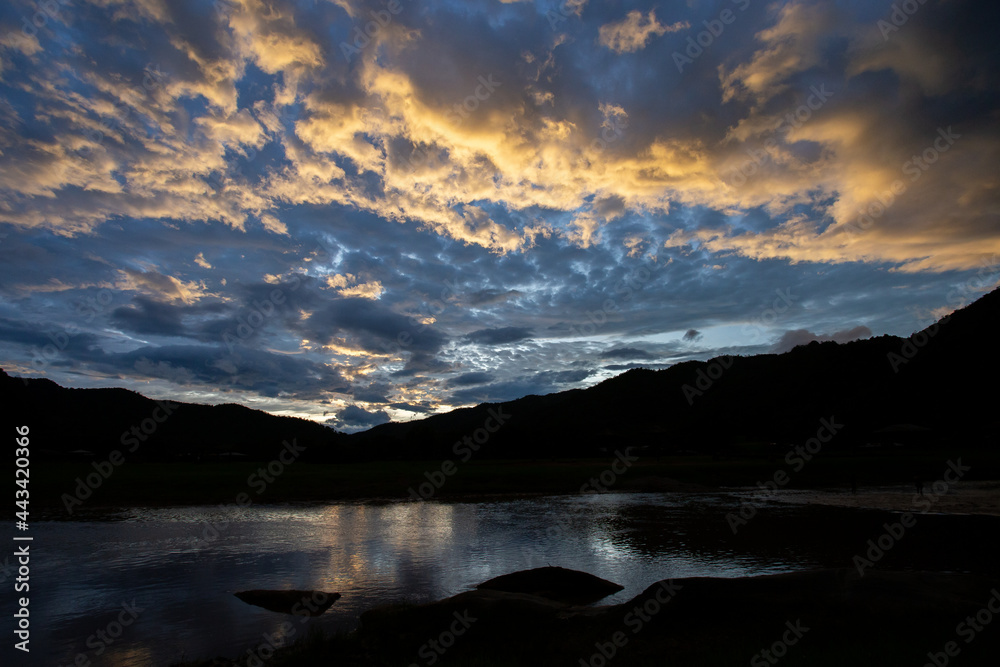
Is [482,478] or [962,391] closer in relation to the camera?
[482,478]

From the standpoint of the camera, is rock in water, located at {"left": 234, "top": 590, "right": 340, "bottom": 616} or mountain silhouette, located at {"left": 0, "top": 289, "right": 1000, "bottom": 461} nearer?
rock in water, located at {"left": 234, "top": 590, "right": 340, "bottom": 616}

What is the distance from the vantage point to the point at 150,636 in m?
12.7

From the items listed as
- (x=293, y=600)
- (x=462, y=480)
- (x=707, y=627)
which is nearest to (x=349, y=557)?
(x=293, y=600)

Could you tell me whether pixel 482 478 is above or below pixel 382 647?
above

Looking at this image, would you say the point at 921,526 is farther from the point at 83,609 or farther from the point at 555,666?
the point at 83,609

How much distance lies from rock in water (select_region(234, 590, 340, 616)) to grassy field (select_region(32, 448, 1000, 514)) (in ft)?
98.7

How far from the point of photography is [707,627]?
10.2m

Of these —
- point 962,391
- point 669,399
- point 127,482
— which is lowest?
point 127,482

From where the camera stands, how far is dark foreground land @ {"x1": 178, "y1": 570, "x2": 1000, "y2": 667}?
880 centimetres

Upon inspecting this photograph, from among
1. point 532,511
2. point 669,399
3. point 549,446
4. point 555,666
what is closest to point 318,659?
point 555,666

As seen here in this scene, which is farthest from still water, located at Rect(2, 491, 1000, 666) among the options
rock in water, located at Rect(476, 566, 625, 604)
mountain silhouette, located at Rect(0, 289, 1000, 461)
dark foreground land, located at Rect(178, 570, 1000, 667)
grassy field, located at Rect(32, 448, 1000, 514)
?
mountain silhouette, located at Rect(0, 289, 1000, 461)

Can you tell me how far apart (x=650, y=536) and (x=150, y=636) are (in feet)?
64.9

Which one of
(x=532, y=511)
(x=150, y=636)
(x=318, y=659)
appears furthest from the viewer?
(x=532, y=511)

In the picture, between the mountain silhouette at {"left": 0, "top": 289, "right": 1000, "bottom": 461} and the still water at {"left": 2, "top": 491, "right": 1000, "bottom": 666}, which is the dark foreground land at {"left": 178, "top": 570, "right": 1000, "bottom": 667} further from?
the mountain silhouette at {"left": 0, "top": 289, "right": 1000, "bottom": 461}
